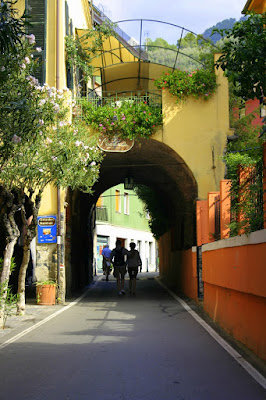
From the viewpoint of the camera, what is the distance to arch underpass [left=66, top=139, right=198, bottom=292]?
22634mm

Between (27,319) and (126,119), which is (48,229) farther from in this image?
(27,319)

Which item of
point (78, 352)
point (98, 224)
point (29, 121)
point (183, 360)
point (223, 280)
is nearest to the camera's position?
point (183, 360)

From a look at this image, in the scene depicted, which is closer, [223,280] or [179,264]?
[223,280]

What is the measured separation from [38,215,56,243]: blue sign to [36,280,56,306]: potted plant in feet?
5.01

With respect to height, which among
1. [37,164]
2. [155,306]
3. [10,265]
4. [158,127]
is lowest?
[155,306]

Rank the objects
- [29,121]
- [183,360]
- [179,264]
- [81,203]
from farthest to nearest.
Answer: [81,203]
[179,264]
[29,121]
[183,360]

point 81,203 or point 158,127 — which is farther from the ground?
point 158,127

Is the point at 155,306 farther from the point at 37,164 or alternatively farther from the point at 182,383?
the point at 182,383

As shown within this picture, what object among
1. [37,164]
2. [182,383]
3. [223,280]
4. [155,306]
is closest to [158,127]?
[155,306]

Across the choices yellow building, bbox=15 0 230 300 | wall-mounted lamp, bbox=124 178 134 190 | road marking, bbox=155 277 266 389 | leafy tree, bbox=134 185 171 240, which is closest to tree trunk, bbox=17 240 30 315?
yellow building, bbox=15 0 230 300

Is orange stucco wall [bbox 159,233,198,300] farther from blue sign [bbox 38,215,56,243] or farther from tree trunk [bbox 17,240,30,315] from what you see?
tree trunk [bbox 17,240,30,315]

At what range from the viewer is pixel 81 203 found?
28.2 metres

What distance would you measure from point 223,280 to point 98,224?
38252 millimetres

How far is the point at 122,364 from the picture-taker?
8055 millimetres
